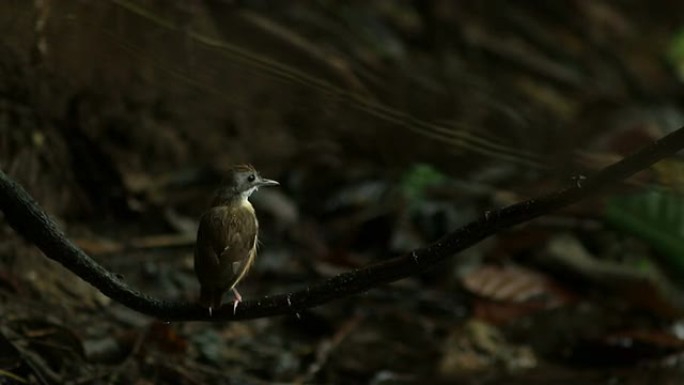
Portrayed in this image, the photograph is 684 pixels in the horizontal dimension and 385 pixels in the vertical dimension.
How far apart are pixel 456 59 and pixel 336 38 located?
1290mm

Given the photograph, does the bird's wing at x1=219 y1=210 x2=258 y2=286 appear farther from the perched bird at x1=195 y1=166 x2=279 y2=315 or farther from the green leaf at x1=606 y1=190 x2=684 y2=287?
the green leaf at x1=606 y1=190 x2=684 y2=287

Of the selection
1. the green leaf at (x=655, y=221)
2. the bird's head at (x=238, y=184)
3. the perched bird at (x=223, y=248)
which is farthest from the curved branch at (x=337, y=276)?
the green leaf at (x=655, y=221)

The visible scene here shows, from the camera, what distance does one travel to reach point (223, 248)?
338 cm

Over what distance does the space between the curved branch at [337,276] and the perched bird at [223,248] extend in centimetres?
9

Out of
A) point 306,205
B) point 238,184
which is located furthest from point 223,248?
point 306,205

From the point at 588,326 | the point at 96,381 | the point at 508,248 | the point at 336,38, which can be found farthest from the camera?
the point at 336,38

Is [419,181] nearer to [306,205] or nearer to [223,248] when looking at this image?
[306,205]

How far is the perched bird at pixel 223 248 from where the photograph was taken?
10.7 ft

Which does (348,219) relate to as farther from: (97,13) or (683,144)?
(683,144)

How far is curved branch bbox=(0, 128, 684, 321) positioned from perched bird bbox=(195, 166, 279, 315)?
9 centimetres

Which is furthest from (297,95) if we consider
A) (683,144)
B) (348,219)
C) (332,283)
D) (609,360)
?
(683,144)

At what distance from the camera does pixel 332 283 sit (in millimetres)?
2959

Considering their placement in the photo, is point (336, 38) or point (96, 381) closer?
point (96, 381)

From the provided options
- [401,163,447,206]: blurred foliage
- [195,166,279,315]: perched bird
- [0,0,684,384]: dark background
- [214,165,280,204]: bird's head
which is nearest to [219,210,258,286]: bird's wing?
[195,166,279,315]: perched bird
